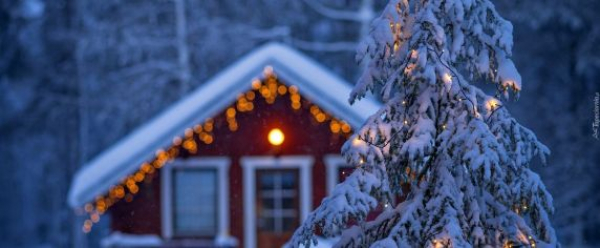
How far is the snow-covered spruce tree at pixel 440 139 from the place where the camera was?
5.88 metres

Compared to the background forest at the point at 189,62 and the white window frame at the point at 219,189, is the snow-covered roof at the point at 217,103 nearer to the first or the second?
the white window frame at the point at 219,189

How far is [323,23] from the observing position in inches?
929

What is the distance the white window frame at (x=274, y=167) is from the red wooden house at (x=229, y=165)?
0.7 inches

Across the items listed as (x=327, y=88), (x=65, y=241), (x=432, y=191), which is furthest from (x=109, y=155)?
(x=65, y=241)

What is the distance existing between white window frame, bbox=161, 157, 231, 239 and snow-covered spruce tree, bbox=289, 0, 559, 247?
283 inches

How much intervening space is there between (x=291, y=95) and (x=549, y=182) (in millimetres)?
9798

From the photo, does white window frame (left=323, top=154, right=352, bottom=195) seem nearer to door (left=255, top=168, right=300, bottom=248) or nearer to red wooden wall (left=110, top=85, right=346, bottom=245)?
red wooden wall (left=110, top=85, right=346, bottom=245)

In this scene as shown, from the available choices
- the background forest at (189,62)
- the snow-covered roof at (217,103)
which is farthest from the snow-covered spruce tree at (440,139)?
the background forest at (189,62)

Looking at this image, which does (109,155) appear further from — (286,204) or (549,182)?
(549,182)

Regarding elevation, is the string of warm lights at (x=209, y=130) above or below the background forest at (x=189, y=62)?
below

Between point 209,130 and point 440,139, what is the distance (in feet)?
24.5

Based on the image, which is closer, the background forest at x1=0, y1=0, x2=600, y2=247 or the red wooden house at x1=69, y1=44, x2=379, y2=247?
the red wooden house at x1=69, y1=44, x2=379, y2=247

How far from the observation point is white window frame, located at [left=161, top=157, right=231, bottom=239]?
13305mm

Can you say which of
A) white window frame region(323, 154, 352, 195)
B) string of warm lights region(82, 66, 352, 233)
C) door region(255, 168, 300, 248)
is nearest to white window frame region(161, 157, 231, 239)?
string of warm lights region(82, 66, 352, 233)
